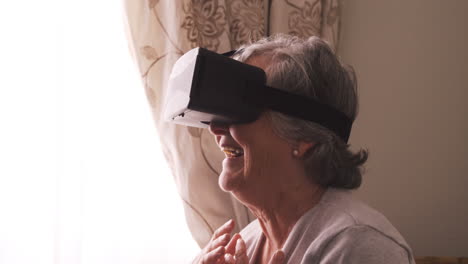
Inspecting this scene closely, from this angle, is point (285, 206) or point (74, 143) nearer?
point (285, 206)

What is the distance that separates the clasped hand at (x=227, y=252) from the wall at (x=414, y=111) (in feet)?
3.17

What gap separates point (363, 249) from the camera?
0.72 meters

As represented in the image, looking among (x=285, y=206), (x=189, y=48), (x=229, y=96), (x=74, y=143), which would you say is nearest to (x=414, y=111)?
(x=189, y=48)

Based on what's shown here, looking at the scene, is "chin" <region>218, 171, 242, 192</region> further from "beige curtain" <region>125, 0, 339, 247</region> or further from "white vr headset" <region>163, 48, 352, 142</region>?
"beige curtain" <region>125, 0, 339, 247</region>

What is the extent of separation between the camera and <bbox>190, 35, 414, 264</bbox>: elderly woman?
0.82 metres

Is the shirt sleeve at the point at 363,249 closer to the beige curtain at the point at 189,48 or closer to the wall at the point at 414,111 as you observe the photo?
the beige curtain at the point at 189,48

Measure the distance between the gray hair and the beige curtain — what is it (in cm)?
53

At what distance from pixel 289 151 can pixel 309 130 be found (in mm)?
60

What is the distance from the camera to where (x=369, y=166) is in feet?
5.66

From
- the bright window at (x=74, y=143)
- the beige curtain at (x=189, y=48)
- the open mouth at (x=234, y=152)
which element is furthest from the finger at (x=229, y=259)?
the bright window at (x=74, y=143)

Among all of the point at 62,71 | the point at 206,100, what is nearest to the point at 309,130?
the point at 206,100

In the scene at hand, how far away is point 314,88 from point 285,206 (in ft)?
0.83

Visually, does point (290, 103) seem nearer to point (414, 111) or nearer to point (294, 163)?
point (294, 163)

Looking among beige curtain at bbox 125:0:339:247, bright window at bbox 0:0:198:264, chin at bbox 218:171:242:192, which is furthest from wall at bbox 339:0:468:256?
chin at bbox 218:171:242:192
